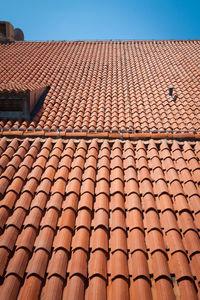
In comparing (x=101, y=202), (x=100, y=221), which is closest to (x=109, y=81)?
(x=101, y=202)

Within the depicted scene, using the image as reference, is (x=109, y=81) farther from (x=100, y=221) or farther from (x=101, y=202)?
(x=100, y=221)

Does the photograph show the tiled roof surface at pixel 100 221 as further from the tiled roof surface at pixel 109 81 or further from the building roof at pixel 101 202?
the tiled roof surface at pixel 109 81

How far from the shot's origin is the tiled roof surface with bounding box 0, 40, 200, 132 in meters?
5.54

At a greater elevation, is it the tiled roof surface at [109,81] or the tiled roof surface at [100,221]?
the tiled roof surface at [109,81]

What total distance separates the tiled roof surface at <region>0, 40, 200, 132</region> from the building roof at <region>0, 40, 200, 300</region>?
0.20ft

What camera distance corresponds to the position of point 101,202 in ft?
9.87

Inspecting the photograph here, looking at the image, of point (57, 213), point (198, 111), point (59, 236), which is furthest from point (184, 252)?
point (198, 111)

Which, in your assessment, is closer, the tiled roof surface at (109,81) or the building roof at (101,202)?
the building roof at (101,202)

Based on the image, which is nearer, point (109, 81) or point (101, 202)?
point (101, 202)

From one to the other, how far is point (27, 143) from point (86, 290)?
10.2 ft

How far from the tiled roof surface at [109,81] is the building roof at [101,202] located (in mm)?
62

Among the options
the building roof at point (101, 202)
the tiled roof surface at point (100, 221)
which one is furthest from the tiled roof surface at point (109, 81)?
the tiled roof surface at point (100, 221)

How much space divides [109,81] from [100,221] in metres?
6.21

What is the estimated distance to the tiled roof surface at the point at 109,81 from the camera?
554cm
